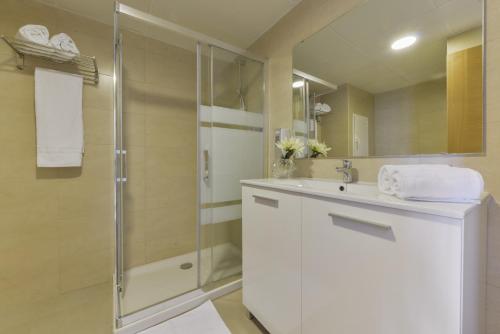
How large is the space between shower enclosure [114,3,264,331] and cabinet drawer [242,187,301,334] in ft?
1.47

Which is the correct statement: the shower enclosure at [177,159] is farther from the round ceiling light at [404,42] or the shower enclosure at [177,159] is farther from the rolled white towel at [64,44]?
the round ceiling light at [404,42]

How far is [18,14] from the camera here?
1.36 meters

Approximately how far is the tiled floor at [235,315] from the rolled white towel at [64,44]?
1.99m

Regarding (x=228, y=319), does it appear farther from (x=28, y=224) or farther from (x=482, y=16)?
(x=482, y=16)

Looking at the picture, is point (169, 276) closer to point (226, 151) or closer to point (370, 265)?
point (226, 151)

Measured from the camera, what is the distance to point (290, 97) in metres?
1.60

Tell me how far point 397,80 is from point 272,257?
1.12 metres

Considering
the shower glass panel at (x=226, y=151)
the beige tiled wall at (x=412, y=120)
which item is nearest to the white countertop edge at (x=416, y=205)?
the beige tiled wall at (x=412, y=120)

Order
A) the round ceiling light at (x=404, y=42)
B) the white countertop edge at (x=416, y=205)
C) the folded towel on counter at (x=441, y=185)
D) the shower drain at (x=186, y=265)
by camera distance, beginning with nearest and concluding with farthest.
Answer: the white countertop edge at (x=416, y=205)
the folded towel on counter at (x=441, y=185)
the round ceiling light at (x=404, y=42)
the shower drain at (x=186, y=265)

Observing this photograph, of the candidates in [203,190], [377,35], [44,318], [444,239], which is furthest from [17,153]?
[377,35]

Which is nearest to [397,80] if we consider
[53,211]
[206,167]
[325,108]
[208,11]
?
[325,108]

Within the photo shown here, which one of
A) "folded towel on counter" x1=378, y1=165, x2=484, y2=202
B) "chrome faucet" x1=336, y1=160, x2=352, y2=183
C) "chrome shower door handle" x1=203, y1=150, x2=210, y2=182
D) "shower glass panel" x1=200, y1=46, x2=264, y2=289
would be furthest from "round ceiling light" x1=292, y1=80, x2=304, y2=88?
"folded towel on counter" x1=378, y1=165, x2=484, y2=202

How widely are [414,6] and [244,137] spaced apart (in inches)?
48.2

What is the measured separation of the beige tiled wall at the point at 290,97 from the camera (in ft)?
2.46
